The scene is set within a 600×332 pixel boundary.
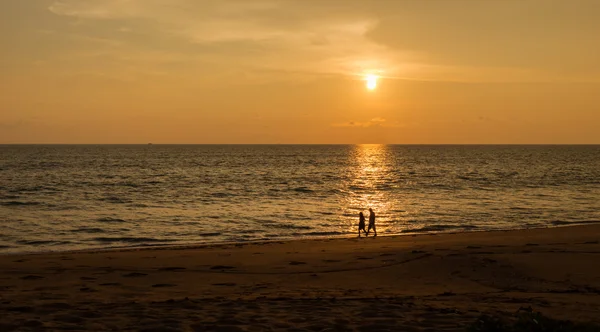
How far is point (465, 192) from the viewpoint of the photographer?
5225 centimetres

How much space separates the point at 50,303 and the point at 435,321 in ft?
23.8

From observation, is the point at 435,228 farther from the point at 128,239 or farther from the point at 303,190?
the point at 303,190

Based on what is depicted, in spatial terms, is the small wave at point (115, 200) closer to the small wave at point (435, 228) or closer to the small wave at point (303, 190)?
the small wave at point (303, 190)

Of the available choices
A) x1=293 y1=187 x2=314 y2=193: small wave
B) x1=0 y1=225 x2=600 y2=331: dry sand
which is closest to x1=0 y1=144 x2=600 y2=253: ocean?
x1=293 y1=187 x2=314 y2=193: small wave

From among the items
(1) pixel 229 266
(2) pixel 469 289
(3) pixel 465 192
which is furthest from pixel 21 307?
(3) pixel 465 192

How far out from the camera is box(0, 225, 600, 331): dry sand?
9.71m

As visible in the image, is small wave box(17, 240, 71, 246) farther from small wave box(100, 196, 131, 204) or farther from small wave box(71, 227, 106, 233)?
small wave box(100, 196, 131, 204)

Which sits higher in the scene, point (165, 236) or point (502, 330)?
point (502, 330)

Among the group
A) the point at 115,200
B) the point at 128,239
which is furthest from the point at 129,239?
the point at 115,200

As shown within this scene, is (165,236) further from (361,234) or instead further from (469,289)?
(469,289)

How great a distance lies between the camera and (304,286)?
1334 centimetres

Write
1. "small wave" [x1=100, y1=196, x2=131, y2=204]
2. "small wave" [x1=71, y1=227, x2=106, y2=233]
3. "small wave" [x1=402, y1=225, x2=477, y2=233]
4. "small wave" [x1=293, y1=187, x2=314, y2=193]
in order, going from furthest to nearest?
"small wave" [x1=293, y1=187, x2=314, y2=193], "small wave" [x1=100, y1=196, x2=131, y2=204], "small wave" [x1=402, y1=225, x2=477, y2=233], "small wave" [x1=71, y1=227, x2=106, y2=233]

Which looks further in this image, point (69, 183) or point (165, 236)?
point (69, 183)

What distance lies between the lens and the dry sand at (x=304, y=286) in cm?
971
